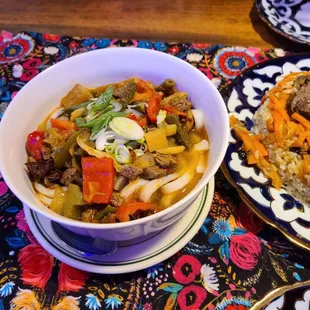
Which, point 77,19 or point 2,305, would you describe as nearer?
point 2,305

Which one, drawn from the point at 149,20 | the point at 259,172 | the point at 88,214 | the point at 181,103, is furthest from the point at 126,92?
the point at 149,20

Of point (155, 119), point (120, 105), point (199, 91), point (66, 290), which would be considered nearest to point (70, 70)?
point (120, 105)

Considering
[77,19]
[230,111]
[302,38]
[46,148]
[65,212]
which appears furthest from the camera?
[77,19]

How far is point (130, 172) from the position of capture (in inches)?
51.4

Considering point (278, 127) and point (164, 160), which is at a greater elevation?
point (164, 160)

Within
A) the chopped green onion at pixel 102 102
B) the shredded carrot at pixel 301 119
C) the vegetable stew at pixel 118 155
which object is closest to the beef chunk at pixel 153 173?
the vegetable stew at pixel 118 155

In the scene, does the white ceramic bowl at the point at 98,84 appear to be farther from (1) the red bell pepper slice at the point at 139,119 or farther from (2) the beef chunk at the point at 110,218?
(1) the red bell pepper slice at the point at 139,119

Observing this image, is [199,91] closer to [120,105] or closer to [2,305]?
[120,105]

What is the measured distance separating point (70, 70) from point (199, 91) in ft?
1.79

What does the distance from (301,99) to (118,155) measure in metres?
0.92

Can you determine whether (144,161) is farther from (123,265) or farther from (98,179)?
(123,265)

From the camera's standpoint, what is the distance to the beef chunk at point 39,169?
1.36m

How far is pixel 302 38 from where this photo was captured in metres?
2.22

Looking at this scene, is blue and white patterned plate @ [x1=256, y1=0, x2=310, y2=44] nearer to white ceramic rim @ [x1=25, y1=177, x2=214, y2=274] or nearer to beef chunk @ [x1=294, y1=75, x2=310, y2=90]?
beef chunk @ [x1=294, y1=75, x2=310, y2=90]
